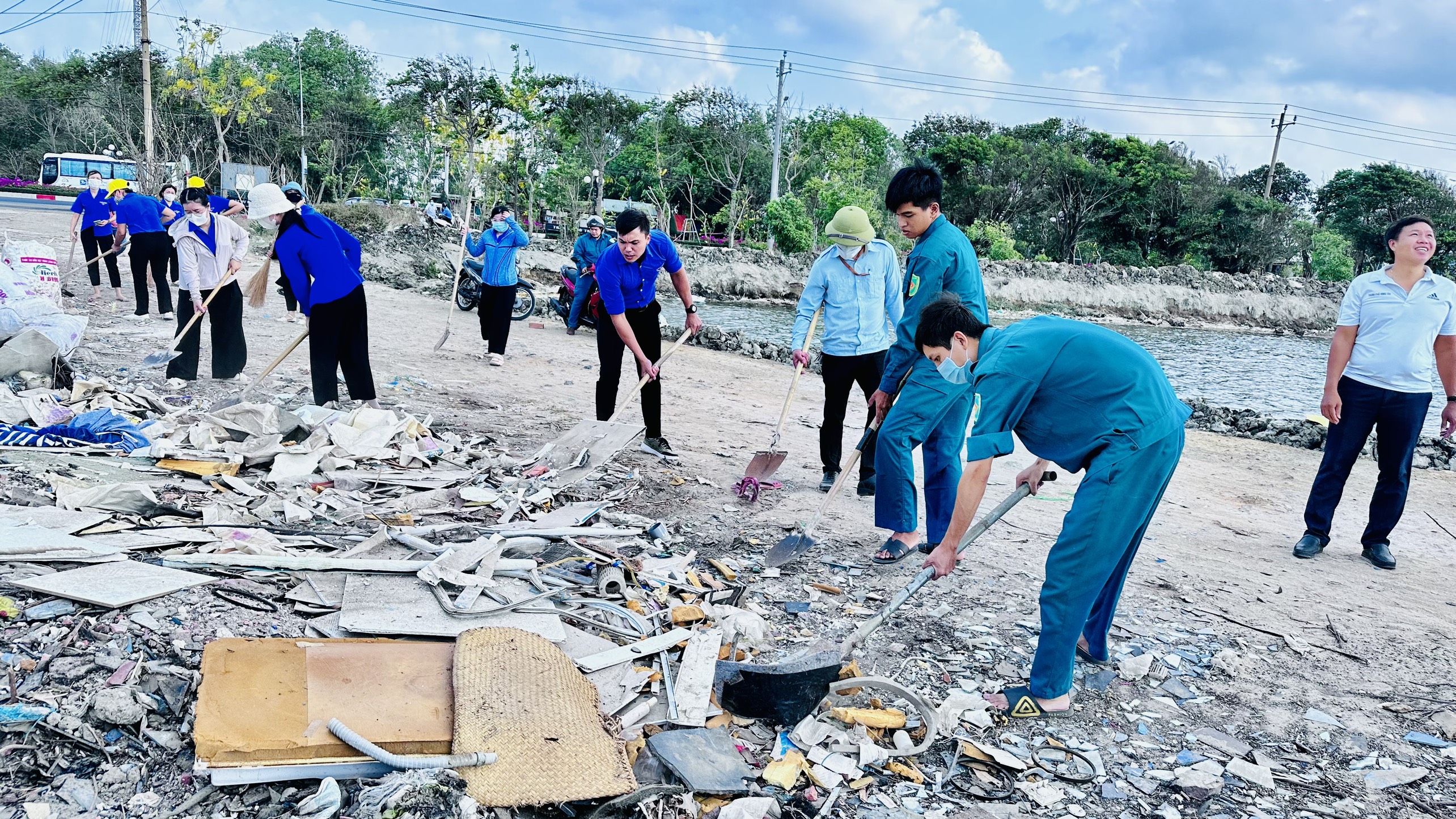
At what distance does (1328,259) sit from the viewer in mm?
40750

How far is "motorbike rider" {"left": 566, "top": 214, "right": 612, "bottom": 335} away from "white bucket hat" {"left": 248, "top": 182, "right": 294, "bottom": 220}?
6436 mm

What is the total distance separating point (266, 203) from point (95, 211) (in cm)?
939

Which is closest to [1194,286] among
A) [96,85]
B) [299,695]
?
[299,695]

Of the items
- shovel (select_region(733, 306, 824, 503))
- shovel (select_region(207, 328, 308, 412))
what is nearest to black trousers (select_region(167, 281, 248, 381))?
shovel (select_region(207, 328, 308, 412))

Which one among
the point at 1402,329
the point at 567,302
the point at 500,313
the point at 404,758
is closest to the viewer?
the point at 404,758

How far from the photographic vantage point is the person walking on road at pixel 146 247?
11.0 m

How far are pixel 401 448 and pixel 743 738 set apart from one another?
3.47 meters

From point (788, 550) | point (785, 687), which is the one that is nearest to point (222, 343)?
point (788, 550)

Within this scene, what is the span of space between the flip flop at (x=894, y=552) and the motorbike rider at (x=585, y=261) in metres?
8.21

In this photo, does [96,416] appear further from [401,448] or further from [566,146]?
[566,146]

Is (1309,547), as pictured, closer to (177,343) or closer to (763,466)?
(763,466)

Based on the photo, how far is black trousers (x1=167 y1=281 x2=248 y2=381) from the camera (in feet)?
24.3

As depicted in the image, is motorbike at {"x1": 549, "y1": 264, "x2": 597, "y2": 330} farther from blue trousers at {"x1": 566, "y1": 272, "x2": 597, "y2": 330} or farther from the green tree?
the green tree

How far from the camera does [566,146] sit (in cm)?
3247
